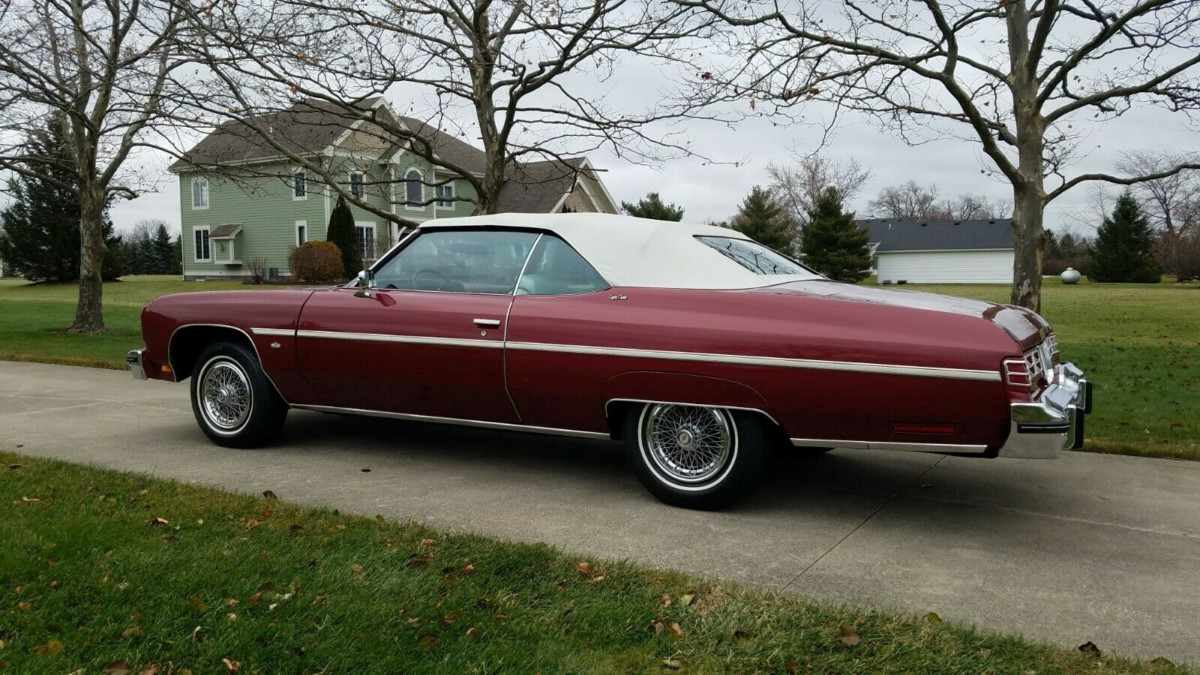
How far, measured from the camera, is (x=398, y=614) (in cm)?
313

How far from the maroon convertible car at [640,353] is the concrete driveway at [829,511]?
0.38 meters

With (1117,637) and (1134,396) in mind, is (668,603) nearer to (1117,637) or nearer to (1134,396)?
(1117,637)

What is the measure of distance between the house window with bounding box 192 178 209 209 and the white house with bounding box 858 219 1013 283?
42.7 metres

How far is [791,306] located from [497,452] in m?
2.44

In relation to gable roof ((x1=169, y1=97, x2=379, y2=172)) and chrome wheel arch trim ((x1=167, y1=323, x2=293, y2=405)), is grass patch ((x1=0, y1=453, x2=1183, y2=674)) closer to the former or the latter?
chrome wheel arch trim ((x1=167, y1=323, x2=293, y2=405))

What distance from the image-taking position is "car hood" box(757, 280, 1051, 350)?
418cm

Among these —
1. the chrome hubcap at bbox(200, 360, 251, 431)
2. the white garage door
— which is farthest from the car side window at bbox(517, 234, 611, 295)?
the white garage door

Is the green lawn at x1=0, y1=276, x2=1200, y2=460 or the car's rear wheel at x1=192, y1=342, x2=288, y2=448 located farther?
the green lawn at x1=0, y1=276, x2=1200, y2=460

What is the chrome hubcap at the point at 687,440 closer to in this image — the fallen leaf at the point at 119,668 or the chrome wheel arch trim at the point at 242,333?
the chrome wheel arch trim at the point at 242,333

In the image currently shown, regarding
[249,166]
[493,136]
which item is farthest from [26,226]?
[493,136]

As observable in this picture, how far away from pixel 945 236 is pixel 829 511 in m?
65.3

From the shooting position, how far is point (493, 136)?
32.9ft

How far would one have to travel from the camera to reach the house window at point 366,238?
36.6m

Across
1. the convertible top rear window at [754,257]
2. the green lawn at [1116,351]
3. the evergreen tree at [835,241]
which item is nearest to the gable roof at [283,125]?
the green lawn at [1116,351]
